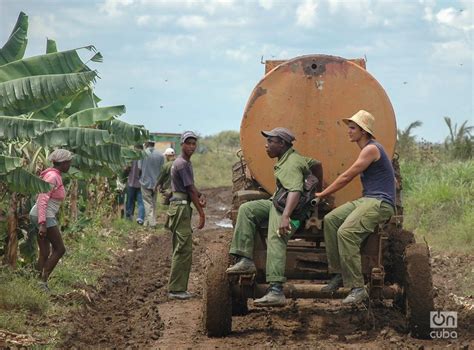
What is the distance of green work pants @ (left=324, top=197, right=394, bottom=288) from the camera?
806cm

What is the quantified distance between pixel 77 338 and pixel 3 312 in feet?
3.33

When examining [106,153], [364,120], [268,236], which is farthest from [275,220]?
[106,153]

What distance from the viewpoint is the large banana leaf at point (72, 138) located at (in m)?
10.4

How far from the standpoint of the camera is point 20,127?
9898 millimetres

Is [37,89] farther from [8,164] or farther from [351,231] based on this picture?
[351,231]

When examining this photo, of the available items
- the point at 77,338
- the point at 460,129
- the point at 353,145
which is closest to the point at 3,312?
the point at 77,338

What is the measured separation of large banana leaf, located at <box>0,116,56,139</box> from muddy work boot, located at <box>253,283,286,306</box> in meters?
3.44

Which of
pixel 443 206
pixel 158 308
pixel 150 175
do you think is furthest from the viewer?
pixel 150 175

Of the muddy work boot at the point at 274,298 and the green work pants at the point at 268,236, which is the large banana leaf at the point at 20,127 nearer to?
the green work pants at the point at 268,236

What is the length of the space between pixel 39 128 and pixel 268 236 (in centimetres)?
323

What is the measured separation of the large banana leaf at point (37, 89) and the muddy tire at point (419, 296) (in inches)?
176

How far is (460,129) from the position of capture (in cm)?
2520

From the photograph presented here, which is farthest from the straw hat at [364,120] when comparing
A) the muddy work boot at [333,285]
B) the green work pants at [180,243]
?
the green work pants at [180,243]

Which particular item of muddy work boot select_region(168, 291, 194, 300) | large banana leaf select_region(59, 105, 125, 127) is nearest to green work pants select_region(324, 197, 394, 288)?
muddy work boot select_region(168, 291, 194, 300)
